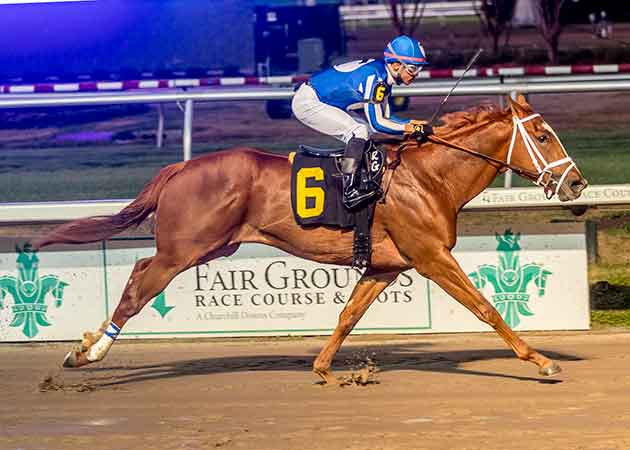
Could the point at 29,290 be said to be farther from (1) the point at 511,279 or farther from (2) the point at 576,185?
(2) the point at 576,185

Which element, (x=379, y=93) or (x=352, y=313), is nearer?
(x=379, y=93)

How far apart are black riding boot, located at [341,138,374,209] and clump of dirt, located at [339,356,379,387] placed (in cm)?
102

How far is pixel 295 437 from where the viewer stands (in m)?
6.06

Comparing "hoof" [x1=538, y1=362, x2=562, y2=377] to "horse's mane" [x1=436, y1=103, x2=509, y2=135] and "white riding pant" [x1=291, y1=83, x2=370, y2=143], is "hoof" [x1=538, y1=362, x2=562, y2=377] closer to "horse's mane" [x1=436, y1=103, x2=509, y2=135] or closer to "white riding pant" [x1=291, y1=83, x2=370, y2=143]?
"horse's mane" [x1=436, y1=103, x2=509, y2=135]

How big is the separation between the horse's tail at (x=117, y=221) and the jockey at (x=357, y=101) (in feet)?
3.01

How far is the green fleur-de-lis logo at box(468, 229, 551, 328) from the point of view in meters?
9.12

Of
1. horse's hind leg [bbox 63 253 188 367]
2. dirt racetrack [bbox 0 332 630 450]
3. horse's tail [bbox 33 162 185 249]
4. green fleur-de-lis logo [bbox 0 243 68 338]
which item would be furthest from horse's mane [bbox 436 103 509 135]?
green fleur-de-lis logo [bbox 0 243 68 338]

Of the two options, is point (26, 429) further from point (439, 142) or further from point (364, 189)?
point (439, 142)

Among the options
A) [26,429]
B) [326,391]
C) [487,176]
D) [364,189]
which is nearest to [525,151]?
[487,176]

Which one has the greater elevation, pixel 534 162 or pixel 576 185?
pixel 534 162

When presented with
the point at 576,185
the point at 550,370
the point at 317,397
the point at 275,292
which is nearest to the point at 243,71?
the point at 275,292

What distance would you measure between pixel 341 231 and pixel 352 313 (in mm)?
500

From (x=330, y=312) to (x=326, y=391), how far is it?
6.66ft

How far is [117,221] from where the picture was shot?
7.71 metres
